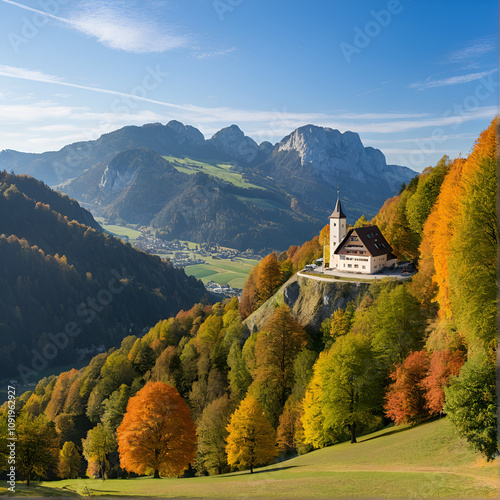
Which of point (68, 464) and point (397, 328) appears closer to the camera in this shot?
point (397, 328)

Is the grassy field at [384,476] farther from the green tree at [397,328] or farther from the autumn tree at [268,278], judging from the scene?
the autumn tree at [268,278]

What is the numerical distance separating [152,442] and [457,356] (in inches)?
1106

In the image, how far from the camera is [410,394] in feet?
124

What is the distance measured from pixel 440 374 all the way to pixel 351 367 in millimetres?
9941

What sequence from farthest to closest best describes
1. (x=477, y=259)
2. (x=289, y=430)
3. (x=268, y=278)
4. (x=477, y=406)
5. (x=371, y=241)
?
1. (x=268, y=278)
2. (x=371, y=241)
3. (x=289, y=430)
4. (x=477, y=259)
5. (x=477, y=406)

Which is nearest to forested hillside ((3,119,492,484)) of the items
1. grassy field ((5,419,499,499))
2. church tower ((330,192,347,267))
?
grassy field ((5,419,499,499))

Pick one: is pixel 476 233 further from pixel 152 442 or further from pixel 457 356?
pixel 152 442

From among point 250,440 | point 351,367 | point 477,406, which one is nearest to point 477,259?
point 477,406

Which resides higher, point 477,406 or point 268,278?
point 268,278

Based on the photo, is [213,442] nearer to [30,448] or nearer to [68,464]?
[30,448]

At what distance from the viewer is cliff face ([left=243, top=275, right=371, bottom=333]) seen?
60.5 metres

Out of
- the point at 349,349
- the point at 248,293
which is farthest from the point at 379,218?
the point at 349,349

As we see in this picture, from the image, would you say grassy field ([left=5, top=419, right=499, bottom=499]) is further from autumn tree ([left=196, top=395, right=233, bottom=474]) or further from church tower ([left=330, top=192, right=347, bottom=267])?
church tower ([left=330, top=192, right=347, bottom=267])

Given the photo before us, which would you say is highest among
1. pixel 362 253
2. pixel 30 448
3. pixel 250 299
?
pixel 362 253
